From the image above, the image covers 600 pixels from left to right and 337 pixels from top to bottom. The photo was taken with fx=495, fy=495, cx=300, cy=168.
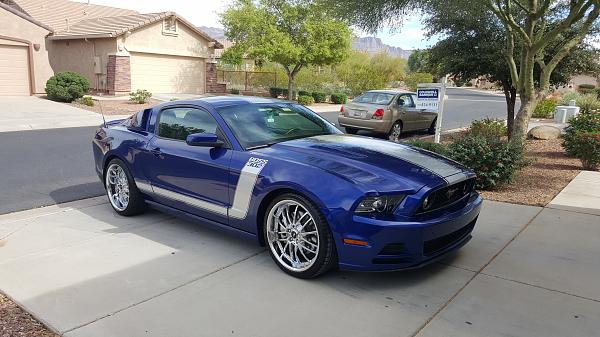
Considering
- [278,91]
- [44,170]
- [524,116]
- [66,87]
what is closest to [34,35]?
[66,87]

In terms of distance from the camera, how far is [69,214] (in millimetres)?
5945

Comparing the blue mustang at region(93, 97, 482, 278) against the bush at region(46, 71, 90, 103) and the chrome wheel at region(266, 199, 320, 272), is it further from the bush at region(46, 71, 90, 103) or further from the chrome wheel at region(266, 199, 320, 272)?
the bush at region(46, 71, 90, 103)

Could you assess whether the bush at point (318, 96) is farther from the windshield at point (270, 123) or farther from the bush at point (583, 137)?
the windshield at point (270, 123)

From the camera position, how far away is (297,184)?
12.9 feet

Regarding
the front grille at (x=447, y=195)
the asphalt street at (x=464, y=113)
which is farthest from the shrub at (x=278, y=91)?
the front grille at (x=447, y=195)

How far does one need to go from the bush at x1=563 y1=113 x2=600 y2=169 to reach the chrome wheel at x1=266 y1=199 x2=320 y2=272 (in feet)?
22.6

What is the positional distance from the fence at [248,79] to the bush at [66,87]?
483 inches

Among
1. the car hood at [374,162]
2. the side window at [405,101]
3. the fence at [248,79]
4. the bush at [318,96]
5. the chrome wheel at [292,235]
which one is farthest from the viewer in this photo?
the fence at [248,79]

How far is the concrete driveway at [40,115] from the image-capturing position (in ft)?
49.9

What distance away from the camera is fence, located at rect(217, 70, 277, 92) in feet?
108

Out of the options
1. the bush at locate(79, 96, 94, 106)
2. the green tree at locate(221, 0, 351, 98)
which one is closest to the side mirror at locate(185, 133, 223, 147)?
the bush at locate(79, 96, 94, 106)

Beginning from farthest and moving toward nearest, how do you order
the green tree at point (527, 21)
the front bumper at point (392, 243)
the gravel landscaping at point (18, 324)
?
1. the green tree at point (527, 21)
2. the front bumper at point (392, 243)
3. the gravel landscaping at point (18, 324)

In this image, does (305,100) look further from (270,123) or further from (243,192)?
(243,192)

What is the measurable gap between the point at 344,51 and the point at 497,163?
70.9 ft
